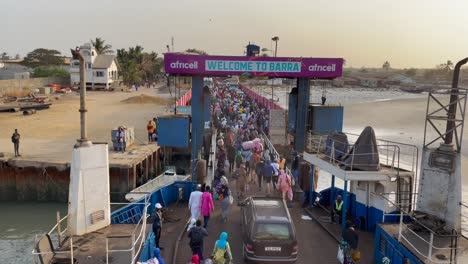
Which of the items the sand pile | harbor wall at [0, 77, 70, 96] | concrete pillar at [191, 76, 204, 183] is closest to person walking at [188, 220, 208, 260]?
concrete pillar at [191, 76, 204, 183]

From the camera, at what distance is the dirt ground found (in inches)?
1239

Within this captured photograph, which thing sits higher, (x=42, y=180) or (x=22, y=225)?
(x=42, y=180)

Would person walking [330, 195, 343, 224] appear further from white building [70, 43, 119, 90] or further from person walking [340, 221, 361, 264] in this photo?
white building [70, 43, 119, 90]

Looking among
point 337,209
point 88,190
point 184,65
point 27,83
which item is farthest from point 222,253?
point 27,83

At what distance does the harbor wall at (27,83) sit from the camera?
69706 mm

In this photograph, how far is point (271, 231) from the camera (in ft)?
33.3

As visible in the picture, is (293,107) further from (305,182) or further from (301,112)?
(305,182)

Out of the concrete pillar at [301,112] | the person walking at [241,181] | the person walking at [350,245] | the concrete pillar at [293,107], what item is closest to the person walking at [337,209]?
the person walking at [350,245]

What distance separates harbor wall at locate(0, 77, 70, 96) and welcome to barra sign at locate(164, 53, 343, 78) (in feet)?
206

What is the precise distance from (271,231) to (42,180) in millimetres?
20405

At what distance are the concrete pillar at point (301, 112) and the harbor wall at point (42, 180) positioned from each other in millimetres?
11641

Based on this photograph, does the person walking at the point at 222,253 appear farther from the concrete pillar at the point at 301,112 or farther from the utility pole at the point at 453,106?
the concrete pillar at the point at 301,112

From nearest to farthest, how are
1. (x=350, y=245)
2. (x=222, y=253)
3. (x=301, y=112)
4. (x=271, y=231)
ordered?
1. (x=222, y=253)
2. (x=271, y=231)
3. (x=350, y=245)
4. (x=301, y=112)

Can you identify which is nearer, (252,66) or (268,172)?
(268,172)
